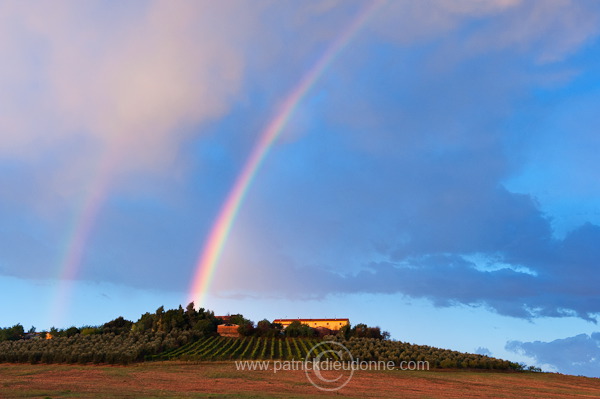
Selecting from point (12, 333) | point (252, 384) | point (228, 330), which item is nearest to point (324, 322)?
point (228, 330)

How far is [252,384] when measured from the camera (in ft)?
150

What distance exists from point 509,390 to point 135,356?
55.5 metres

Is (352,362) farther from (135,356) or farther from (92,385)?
(92,385)

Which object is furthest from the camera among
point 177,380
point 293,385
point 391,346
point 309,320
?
point 309,320

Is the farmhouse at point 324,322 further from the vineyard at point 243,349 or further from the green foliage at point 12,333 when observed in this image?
the green foliage at point 12,333

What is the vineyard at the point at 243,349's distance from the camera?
253 ft

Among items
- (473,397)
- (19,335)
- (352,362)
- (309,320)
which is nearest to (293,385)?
(473,397)

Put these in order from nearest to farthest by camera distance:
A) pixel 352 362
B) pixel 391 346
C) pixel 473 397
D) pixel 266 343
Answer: pixel 473 397 < pixel 352 362 < pixel 391 346 < pixel 266 343

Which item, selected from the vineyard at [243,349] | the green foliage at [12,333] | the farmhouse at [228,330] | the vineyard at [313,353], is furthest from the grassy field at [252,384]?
the green foliage at [12,333]

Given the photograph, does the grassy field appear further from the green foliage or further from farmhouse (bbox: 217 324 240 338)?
the green foliage

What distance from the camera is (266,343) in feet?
332

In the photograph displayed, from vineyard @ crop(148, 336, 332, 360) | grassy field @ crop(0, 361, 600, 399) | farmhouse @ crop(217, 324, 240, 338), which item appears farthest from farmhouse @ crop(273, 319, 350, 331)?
grassy field @ crop(0, 361, 600, 399)

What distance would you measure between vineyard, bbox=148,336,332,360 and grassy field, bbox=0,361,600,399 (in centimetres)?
825

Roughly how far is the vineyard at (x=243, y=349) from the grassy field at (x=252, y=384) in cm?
825
